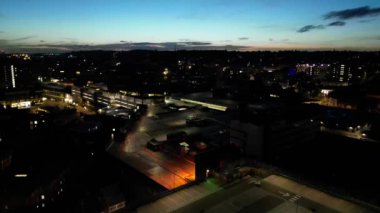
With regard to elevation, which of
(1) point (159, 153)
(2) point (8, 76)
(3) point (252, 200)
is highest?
(3) point (252, 200)

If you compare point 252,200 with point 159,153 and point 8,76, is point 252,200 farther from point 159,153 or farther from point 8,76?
point 8,76

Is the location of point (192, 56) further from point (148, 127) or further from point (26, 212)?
point (26, 212)

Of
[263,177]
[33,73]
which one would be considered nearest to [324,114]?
[263,177]

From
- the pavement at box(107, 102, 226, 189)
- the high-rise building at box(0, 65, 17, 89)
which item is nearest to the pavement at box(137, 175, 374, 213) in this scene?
the pavement at box(107, 102, 226, 189)

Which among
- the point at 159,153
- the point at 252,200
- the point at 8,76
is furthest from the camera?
the point at 8,76

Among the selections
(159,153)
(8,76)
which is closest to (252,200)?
(159,153)

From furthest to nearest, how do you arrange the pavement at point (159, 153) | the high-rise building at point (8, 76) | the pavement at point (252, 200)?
1. the high-rise building at point (8, 76)
2. the pavement at point (159, 153)
3. the pavement at point (252, 200)

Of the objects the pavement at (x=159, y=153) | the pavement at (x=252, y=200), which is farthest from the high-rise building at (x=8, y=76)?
the pavement at (x=252, y=200)

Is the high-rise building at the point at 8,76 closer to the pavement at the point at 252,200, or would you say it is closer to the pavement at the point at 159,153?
the pavement at the point at 159,153

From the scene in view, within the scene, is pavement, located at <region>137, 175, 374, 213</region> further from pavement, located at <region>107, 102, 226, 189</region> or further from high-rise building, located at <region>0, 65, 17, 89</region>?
high-rise building, located at <region>0, 65, 17, 89</region>
